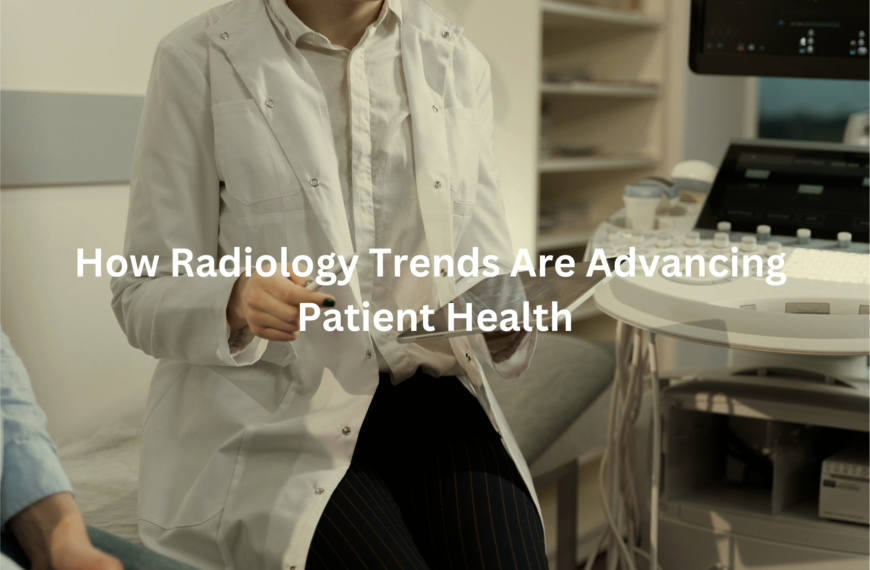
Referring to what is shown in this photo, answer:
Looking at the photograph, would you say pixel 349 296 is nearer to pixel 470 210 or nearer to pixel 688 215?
pixel 470 210

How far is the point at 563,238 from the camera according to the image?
2221mm

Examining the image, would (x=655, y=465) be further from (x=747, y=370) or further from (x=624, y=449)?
(x=747, y=370)

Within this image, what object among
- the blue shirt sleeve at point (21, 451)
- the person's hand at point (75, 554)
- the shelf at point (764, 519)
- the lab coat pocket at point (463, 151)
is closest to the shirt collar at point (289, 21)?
the lab coat pocket at point (463, 151)

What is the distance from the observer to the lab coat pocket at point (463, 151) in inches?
39.8

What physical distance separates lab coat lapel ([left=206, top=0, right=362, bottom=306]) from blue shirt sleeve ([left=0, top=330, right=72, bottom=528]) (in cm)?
36

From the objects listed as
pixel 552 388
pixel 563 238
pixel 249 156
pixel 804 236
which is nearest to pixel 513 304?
pixel 249 156

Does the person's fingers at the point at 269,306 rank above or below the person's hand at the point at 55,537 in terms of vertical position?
above

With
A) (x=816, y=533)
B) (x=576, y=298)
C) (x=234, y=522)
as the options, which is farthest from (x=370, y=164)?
(x=816, y=533)

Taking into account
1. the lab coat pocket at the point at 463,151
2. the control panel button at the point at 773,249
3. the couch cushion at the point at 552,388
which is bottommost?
the couch cushion at the point at 552,388

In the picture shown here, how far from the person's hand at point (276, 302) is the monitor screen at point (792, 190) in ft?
2.88

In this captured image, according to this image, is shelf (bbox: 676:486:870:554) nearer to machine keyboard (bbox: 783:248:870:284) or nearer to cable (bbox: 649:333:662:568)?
cable (bbox: 649:333:662:568)

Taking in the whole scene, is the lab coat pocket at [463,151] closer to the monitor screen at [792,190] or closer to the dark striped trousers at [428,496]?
the dark striped trousers at [428,496]

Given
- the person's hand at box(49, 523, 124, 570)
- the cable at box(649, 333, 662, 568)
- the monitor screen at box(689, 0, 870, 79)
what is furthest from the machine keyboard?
the person's hand at box(49, 523, 124, 570)

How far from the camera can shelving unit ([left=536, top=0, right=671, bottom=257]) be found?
2.25 meters
